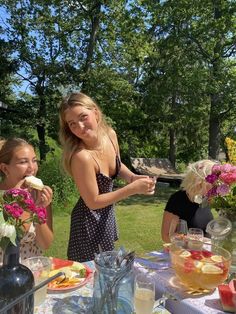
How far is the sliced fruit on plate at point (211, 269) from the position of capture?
1536 mm

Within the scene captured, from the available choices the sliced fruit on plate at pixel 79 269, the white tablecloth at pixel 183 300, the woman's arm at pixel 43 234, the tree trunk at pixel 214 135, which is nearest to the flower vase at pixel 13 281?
the sliced fruit on plate at pixel 79 269

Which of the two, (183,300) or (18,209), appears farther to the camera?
(183,300)

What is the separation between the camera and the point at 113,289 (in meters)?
1.22

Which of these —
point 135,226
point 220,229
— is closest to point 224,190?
point 220,229

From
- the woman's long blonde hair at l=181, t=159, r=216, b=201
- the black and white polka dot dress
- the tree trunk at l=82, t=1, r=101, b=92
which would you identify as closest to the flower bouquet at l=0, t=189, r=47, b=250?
the black and white polka dot dress

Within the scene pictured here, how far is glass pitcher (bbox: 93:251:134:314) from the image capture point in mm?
1211

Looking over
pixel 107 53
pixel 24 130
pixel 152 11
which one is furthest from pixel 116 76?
pixel 24 130

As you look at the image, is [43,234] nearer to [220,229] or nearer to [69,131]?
[69,131]

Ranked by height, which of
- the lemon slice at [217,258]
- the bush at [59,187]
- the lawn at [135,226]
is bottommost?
the lawn at [135,226]

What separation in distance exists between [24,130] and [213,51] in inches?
303

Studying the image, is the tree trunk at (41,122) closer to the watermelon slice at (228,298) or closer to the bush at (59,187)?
the bush at (59,187)

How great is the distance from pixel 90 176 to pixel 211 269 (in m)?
0.92

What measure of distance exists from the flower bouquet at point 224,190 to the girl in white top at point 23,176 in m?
0.97

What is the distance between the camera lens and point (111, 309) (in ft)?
4.03
